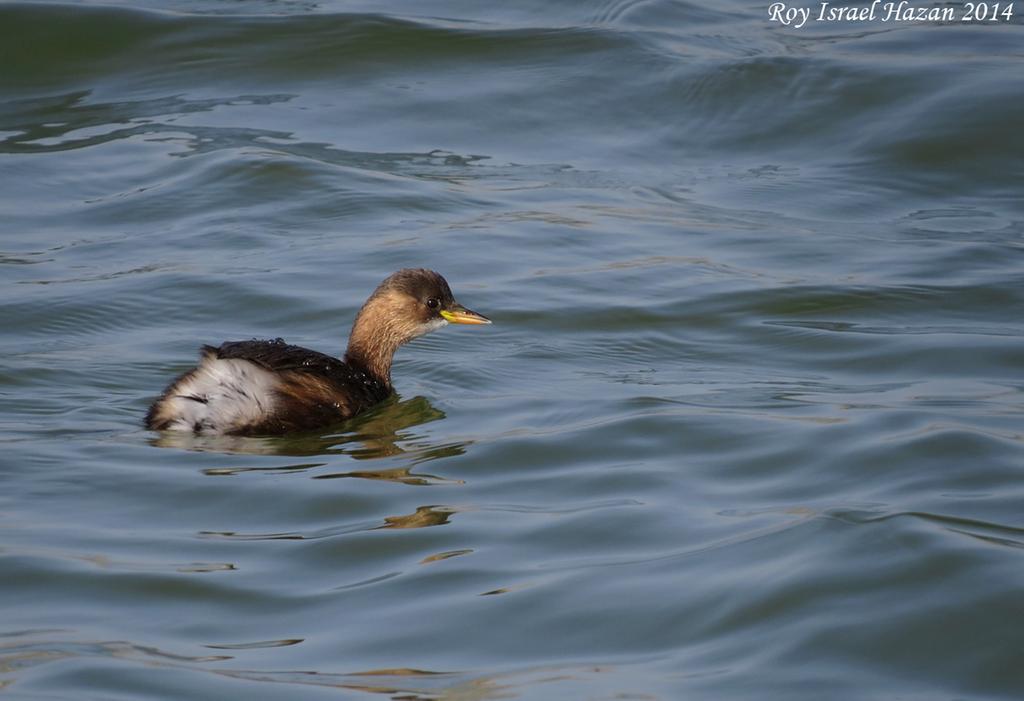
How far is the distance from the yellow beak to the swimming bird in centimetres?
23

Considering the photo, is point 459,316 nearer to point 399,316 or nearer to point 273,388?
point 399,316

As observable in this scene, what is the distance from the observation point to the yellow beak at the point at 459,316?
341 inches

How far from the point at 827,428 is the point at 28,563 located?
10.6 ft

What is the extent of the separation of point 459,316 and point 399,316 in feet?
0.96

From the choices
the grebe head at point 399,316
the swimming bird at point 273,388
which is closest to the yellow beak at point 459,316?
the grebe head at point 399,316

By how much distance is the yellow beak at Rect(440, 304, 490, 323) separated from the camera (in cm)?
866

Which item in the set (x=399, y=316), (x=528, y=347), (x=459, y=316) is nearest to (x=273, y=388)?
(x=399, y=316)

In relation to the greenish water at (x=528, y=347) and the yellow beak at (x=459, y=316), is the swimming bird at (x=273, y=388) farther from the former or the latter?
the yellow beak at (x=459, y=316)

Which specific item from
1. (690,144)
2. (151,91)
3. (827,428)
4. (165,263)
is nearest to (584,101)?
(690,144)

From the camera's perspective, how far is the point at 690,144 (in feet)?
41.5

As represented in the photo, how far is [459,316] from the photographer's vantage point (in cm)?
867

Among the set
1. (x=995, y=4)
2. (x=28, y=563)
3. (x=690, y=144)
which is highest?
(x=995, y=4)

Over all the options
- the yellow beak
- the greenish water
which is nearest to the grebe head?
the yellow beak

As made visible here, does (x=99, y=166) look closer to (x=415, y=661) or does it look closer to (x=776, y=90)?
(x=776, y=90)
